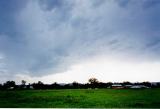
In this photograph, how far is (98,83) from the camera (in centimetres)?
14575

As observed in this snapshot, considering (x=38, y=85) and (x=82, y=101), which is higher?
(x=38, y=85)

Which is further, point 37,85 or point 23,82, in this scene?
point 23,82

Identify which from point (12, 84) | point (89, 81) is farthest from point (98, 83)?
point (12, 84)

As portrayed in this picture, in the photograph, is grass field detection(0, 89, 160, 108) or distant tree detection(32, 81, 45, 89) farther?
distant tree detection(32, 81, 45, 89)

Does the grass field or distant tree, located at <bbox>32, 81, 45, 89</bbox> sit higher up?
distant tree, located at <bbox>32, 81, 45, 89</bbox>

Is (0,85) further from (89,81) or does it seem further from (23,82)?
(89,81)

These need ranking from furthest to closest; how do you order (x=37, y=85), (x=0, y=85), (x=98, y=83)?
→ 1. (x=98, y=83)
2. (x=37, y=85)
3. (x=0, y=85)

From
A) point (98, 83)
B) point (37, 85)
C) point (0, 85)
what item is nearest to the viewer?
point (0, 85)

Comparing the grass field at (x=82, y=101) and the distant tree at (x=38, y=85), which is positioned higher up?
the distant tree at (x=38, y=85)

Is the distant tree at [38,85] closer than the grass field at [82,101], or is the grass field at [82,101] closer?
the grass field at [82,101]

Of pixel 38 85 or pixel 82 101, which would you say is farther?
pixel 38 85

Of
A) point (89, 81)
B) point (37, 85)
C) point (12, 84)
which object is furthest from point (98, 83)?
point (12, 84)

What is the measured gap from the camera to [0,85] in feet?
402

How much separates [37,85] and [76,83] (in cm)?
1838
